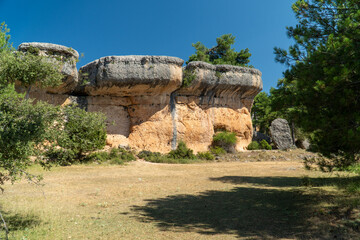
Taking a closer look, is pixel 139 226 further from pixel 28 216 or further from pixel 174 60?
pixel 174 60

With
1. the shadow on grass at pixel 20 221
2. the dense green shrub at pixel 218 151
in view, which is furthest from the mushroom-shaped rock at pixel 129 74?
the shadow on grass at pixel 20 221

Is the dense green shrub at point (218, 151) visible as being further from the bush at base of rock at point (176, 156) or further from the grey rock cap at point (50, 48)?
the grey rock cap at point (50, 48)

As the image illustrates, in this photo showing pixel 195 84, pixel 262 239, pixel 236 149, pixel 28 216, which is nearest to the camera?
pixel 262 239

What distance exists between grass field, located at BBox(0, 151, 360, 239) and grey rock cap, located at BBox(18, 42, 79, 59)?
338 inches

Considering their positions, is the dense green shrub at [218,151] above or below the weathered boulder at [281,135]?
below

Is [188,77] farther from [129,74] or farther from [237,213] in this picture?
[237,213]

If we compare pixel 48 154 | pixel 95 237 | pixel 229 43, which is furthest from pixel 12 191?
pixel 229 43

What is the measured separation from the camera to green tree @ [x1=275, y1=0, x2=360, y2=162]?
4410mm

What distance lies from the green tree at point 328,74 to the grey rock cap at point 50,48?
13601 millimetres

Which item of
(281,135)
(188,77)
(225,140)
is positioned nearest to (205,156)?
(225,140)

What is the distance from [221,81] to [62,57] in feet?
38.4

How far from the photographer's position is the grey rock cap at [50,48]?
14688 millimetres

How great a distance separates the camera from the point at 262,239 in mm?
4355

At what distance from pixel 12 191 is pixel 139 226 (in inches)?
207
